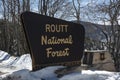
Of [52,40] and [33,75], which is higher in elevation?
[52,40]

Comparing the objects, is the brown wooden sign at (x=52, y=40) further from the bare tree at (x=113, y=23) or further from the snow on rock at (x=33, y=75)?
the bare tree at (x=113, y=23)

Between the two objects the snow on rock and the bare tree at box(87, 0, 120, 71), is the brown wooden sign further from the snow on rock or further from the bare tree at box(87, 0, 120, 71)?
the bare tree at box(87, 0, 120, 71)

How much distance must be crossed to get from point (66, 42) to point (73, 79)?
175 cm

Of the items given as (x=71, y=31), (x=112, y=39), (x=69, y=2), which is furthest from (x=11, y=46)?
(x=71, y=31)

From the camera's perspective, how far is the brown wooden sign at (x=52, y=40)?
356 inches

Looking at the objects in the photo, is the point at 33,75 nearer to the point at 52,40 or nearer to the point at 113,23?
the point at 52,40

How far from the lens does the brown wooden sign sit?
29.7 ft

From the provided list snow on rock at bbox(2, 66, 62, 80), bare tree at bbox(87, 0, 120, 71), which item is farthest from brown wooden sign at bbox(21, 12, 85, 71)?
bare tree at bbox(87, 0, 120, 71)

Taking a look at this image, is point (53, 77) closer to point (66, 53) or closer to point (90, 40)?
point (66, 53)

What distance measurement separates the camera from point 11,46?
3559cm

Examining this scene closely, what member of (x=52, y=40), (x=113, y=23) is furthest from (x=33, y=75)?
(x=113, y=23)

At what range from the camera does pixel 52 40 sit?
959 cm

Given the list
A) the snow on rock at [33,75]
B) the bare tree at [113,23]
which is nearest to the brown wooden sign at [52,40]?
the snow on rock at [33,75]

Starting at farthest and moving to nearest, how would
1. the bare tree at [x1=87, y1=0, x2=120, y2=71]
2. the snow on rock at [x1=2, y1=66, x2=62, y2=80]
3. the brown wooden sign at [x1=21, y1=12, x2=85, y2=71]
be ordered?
the bare tree at [x1=87, y1=0, x2=120, y2=71], the brown wooden sign at [x1=21, y1=12, x2=85, y2=71], the snow on rock at [x1=2, y1=66, x2=62, y2=80]
